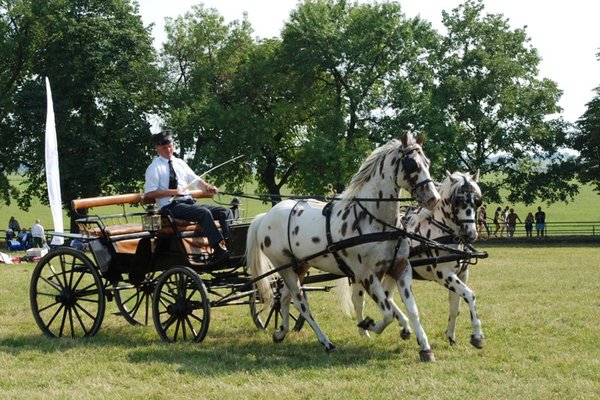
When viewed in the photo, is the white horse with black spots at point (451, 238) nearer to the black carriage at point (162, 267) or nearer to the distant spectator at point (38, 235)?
the black carriage at point (162, 267)

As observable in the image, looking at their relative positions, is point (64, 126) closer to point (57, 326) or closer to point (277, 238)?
point (57, 326)

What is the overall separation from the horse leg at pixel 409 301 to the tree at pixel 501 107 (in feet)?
103

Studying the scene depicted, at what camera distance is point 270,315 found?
10.3 metres

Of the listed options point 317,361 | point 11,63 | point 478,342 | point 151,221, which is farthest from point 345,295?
point 11,63

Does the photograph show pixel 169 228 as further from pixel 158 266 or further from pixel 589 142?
pixel 589 142

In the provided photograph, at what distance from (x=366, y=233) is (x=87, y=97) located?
2955 cm

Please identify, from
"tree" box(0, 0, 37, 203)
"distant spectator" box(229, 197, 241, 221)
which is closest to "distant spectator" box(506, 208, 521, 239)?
"tree" box(0, 0, 37, 203)

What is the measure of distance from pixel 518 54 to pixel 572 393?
38.6m

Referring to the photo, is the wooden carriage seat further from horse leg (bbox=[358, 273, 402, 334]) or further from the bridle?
the bridle

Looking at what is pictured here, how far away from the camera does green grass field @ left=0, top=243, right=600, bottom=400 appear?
22.1 ft

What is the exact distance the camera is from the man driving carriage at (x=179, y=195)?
9.22 m

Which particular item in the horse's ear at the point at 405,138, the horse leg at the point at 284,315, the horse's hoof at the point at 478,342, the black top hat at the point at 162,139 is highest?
the black top hat at the point at 162,139

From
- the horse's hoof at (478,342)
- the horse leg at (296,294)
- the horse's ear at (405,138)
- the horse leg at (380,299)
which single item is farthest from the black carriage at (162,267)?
the horse's ear at (405,138)

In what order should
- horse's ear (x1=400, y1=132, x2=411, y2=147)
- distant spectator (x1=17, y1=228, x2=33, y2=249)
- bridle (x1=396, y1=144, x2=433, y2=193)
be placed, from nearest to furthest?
bridle (x1=396, y1=144, x2=433, y2=193) < horse's ear (x1=400, y1=132, x2=411, y2=147) < distant spectator (x1=17, y1=228, x2=33, y2=249)
